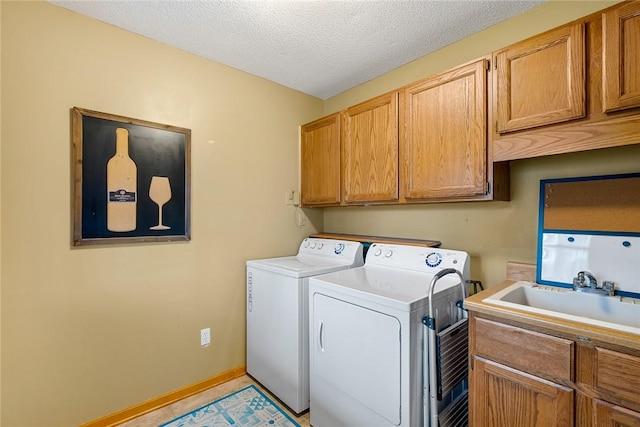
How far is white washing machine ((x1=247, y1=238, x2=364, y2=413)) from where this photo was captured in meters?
1.88

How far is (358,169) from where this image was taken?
2.24 metres

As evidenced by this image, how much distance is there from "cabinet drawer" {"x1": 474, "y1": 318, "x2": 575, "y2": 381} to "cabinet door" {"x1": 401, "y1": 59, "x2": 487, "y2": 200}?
0.72m

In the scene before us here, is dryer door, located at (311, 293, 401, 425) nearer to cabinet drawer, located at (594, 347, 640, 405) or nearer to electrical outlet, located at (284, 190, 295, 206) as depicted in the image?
cabinet drawer, located at (594, 347, 640, 405)

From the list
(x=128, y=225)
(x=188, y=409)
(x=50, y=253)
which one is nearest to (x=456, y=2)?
(x=128, y=225)

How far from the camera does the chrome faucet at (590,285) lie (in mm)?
1385

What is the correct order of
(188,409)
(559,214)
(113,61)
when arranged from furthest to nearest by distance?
(188,409) → (113,61) → (559,214)

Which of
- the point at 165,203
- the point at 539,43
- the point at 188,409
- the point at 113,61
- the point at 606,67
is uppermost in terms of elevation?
the point at 113,61

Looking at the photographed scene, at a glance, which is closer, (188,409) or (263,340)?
(188,409)

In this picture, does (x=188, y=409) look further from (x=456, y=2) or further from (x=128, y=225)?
(x=456, y=2)

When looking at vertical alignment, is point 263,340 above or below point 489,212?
below

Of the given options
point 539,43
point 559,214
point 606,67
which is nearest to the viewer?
point 606,67

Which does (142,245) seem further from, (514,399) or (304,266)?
(514,399)

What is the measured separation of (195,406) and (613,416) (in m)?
2.19

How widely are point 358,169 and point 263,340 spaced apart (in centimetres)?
146
